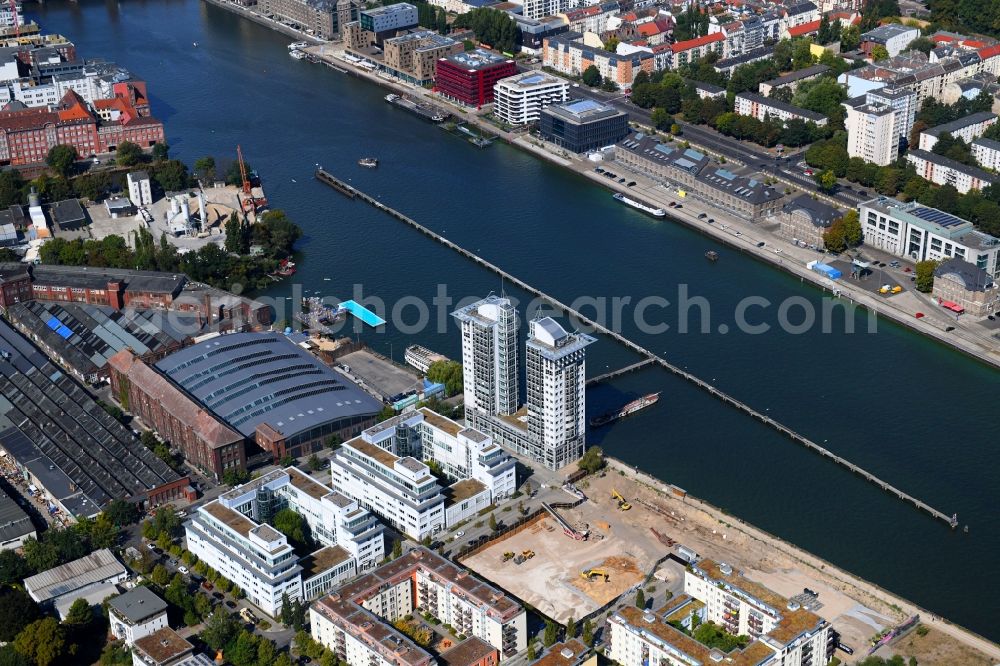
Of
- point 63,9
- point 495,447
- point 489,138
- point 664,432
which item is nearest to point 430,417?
point 495,447

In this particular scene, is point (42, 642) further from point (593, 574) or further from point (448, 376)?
point (448, 376)

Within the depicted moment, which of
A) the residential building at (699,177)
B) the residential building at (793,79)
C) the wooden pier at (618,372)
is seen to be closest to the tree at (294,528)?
the wooden pier at (618,372)

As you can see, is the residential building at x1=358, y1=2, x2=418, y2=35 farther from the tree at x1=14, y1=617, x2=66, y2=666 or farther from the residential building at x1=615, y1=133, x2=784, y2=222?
the tree at x1=14, y1=617, x2=66, y2=666

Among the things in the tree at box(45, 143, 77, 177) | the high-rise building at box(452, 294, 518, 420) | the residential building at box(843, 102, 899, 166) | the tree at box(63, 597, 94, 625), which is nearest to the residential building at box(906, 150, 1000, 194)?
the residential building at box(843, 102, 899, 166)

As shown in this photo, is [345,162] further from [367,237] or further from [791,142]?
[791,142]

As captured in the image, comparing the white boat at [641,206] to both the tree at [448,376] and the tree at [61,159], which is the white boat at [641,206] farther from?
the tree at [61,159]

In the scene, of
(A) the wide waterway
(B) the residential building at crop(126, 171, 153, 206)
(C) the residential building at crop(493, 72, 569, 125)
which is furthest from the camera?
(C) the residential building at crop(493, 72, 569, 125)

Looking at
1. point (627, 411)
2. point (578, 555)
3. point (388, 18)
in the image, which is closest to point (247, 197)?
point (388, 18)
